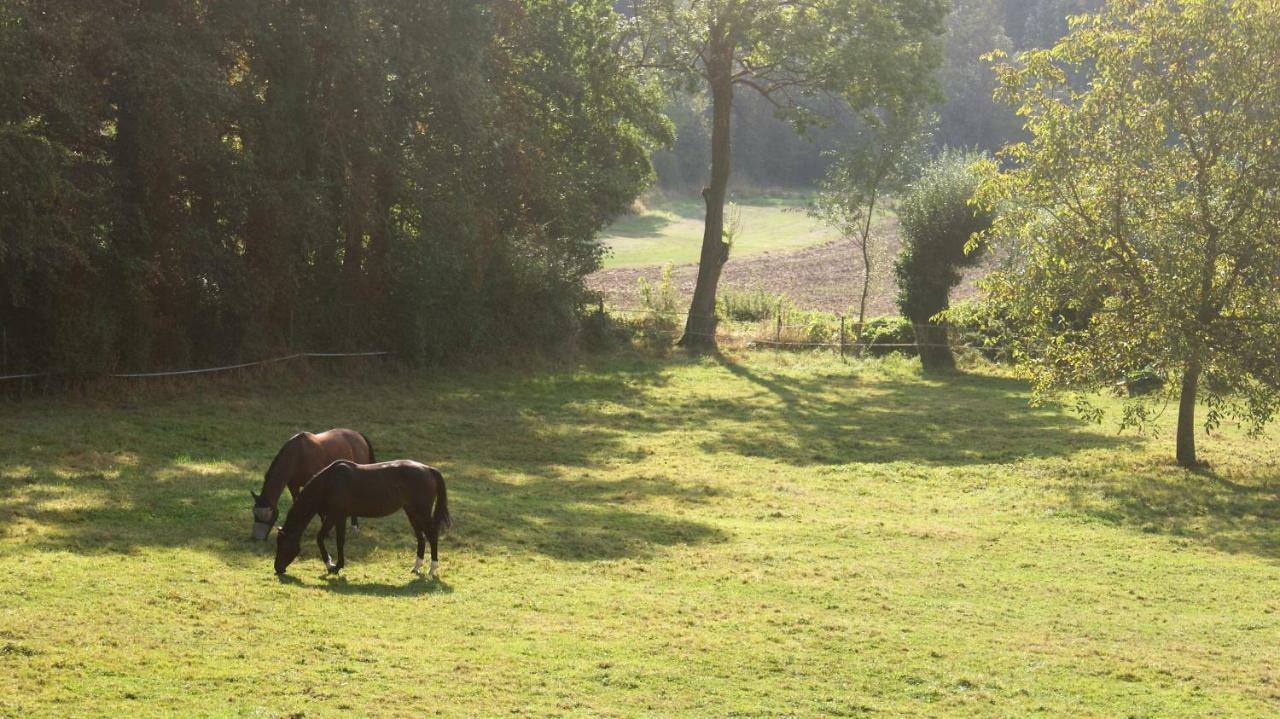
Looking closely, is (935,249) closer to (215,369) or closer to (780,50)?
(780,50)

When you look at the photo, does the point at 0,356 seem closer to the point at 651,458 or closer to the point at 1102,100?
the point at 651,458

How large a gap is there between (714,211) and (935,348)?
8.38 m

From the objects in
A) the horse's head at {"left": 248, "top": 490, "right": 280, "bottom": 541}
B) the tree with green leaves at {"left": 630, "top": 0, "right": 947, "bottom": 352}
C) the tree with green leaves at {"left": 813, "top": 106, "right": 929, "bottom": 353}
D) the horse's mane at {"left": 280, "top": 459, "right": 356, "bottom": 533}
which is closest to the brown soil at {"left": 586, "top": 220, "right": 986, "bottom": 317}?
the tree with green leaves at {"left": 813, "top": 106, "right": 929, "bottom": 353}

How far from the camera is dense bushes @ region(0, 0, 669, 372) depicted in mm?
21500

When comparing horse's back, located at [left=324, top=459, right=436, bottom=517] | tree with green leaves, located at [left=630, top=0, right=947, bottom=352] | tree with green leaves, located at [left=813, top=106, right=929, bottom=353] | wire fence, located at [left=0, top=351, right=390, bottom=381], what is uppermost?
tree with green leaves, located at [left=630, top=0, right=947, bottom=352]

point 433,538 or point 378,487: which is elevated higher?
point 378,487

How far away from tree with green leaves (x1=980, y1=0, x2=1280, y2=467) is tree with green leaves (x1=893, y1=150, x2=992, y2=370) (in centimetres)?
1501

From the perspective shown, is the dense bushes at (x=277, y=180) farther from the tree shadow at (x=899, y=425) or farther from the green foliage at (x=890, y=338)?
the green foliage at (x=890, y=338)

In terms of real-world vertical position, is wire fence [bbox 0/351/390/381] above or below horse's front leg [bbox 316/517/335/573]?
above

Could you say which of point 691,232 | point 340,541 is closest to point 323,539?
point 340,541

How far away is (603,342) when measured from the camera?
36844 mm

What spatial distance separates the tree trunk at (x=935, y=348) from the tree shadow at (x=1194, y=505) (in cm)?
1509

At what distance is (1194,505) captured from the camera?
1900cm

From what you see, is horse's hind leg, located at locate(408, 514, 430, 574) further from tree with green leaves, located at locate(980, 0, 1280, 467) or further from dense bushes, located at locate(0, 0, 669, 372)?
tree with green leaves, located at locate(980, 0, 1280, 467)
